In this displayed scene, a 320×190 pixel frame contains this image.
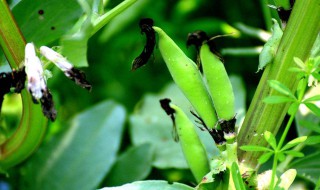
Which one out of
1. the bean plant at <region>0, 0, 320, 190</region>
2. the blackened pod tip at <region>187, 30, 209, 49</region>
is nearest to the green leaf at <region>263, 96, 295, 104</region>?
the bean plant at <region>0, 0, 320, 190</region>

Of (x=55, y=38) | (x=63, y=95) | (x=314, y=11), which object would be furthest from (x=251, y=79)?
(x=314, y=11)

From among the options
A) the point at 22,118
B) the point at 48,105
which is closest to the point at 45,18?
the point at 22,118

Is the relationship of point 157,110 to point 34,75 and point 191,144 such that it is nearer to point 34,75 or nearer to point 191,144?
point 191,144

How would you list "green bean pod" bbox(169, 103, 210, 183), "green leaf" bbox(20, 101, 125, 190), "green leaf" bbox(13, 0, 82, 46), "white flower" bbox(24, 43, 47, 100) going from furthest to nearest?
"green leaf" bbox(20, 101, 125, 190)
"green leaf" bbox(13, 0, 82, 46)
"green bean pod" bbox(169, 103, 210, 183)
"white flower" bbox(24, 43, 47, 100)

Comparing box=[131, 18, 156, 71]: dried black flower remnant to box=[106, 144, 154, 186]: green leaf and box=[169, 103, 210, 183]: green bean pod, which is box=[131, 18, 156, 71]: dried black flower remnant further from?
box=[106, 144, 154, 186]: green leaf

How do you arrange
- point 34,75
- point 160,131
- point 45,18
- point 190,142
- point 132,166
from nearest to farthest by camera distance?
1. point 34,75
2. point 190,142
3. point 45,18
4. point 132,166
5. point 160,131
